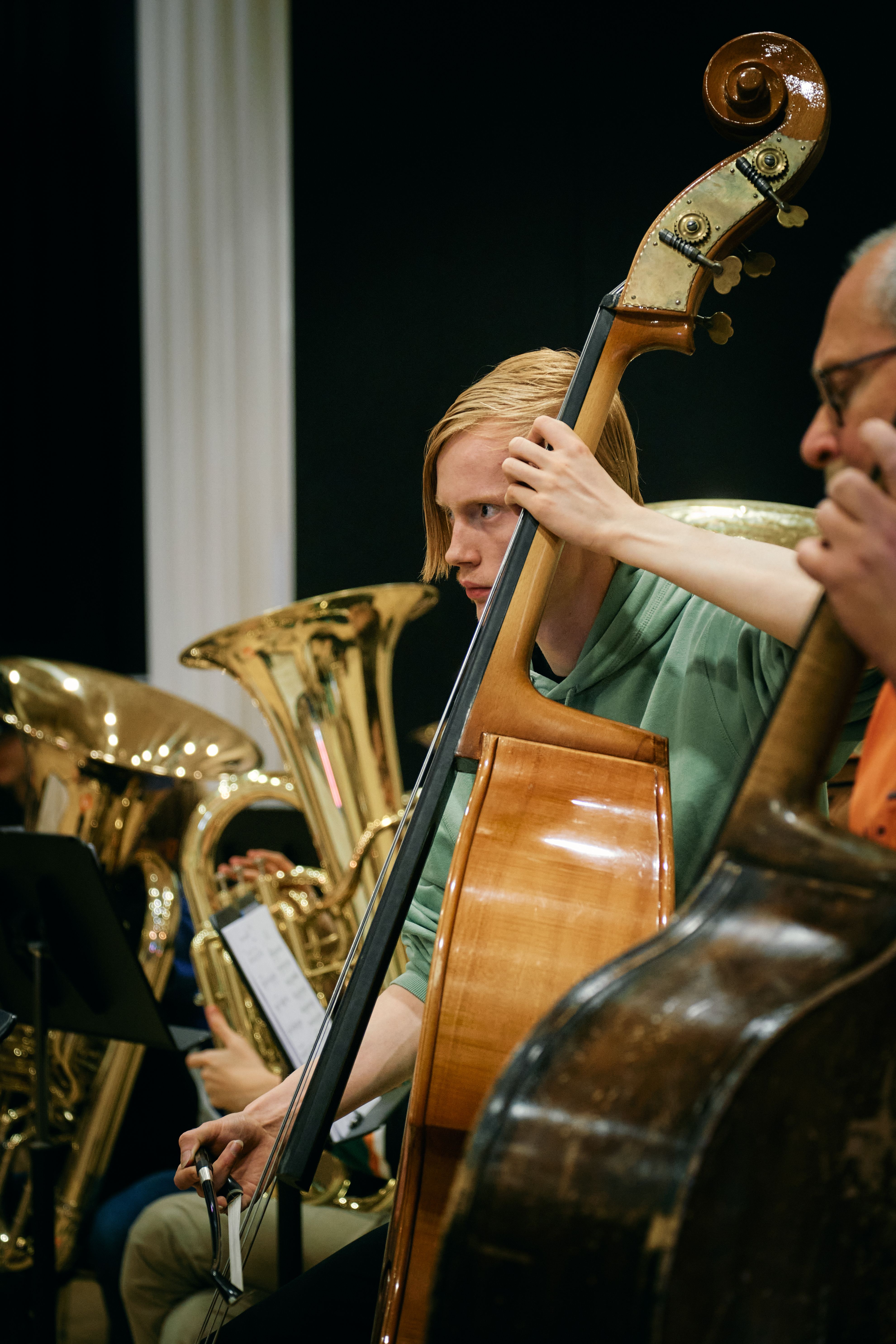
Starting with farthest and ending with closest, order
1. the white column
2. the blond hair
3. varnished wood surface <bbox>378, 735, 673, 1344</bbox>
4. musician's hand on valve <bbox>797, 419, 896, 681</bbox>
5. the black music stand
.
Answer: the white column → the black music stand → the blond hair → varnished wood surface <bbox>378, 735, 673, 1344</bbox> → musician's hand on valve <bbox>797, 419, 896, 681</bbox>

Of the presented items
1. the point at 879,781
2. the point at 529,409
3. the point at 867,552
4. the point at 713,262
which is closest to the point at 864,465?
the point at 867,552

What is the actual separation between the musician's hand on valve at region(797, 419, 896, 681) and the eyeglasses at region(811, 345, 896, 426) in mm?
55

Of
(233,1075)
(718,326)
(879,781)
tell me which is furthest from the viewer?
(233,1075)

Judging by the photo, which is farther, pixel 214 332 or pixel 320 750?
pixel 214 332

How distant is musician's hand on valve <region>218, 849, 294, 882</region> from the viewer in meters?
2.23

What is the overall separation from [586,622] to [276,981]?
68 centimetres

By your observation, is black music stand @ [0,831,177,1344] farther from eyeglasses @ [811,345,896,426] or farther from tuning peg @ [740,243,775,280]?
eyeglasses @ [811,345,896,426]

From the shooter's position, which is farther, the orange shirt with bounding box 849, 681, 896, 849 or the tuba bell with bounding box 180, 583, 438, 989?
the tuba bell with bounding box 180, 583, 438, 989

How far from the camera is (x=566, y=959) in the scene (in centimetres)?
87

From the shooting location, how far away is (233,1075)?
175 cm

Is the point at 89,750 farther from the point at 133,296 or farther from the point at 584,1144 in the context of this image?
the point at 584,1144

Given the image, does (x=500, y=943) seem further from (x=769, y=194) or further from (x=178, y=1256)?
(x=178, y=1256)

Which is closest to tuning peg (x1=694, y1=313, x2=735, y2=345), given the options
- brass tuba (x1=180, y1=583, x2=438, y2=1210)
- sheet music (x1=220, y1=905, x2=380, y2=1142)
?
sheet music (x1=220, y1=905, x2=380, y2=1142)

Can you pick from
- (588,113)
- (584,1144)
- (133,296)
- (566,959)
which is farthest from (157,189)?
(584,1144)
